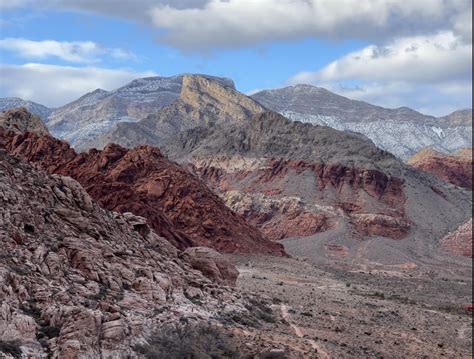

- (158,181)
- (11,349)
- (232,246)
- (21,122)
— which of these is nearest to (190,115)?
(21,122)

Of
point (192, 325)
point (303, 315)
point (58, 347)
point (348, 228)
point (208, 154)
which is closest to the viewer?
point (58, 347)

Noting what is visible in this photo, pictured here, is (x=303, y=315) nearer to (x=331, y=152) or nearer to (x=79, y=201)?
(x=79, y=201)

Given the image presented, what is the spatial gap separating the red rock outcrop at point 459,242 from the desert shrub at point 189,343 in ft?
253

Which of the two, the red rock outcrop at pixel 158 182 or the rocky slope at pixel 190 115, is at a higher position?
the rocky slope at pixel 190 115

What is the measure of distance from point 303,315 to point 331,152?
83969mm

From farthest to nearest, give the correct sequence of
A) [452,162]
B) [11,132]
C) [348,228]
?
[452,162]
[348,228]
[11,132]

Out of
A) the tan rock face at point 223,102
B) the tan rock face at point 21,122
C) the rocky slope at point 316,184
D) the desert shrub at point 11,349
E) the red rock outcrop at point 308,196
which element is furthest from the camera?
the tan rock face at point 223,102

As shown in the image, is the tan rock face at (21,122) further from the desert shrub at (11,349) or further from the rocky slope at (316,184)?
the desert shrub at (11,349)

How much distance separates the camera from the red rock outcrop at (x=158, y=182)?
6266cm

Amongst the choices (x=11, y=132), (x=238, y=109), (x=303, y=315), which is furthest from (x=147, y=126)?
(x=303, y=315)

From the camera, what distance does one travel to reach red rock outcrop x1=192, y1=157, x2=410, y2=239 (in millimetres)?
94750

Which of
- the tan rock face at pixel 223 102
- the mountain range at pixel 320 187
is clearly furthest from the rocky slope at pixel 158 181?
the tan rock face at pixel 223 102

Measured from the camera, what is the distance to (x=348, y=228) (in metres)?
92.4

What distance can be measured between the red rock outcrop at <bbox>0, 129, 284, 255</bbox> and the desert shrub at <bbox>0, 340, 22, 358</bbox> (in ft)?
140
